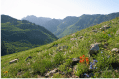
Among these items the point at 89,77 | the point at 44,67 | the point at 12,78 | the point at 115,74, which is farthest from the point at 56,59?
the point at 115,74

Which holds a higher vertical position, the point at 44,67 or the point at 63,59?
the point at 63,59

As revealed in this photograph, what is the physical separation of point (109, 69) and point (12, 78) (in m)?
6.11

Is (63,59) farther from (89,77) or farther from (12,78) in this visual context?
(12,78)

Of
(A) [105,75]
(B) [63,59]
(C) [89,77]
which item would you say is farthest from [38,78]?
(A) [105,75]

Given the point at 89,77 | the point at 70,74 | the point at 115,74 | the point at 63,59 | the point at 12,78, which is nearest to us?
the point at 115,74

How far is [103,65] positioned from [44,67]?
12.8 ft

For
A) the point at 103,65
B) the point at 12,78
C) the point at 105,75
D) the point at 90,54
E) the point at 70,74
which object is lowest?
the point at 12,78

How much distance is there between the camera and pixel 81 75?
415 centimetres

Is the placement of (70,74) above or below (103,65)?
below

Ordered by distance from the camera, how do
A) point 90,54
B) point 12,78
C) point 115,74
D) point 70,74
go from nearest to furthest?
point 115,74 → point 70,74 → point 12,78 → point 90,54

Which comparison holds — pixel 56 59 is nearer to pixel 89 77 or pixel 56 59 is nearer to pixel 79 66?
pixel 79 66

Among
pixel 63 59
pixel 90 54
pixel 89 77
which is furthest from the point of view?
pixel 63 59

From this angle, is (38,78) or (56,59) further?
(56,59)

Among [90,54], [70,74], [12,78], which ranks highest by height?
[90,54]
